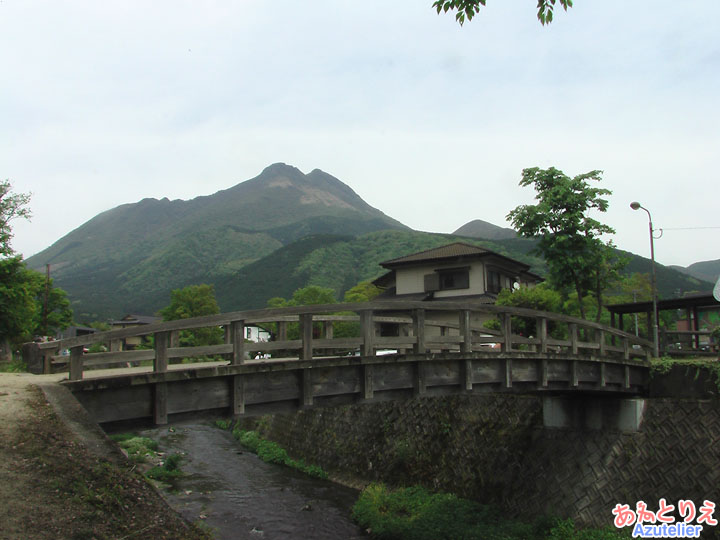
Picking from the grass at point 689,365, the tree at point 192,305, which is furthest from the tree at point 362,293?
the grass at point 689,365

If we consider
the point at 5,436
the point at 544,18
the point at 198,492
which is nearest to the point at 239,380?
the point at 5,436

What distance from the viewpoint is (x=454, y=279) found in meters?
41.9

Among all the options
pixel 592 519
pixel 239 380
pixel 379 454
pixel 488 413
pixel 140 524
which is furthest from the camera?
pixel 379 454

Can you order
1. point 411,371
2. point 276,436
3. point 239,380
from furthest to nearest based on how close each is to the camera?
point 276,436 → point 411,371 → point 239,380

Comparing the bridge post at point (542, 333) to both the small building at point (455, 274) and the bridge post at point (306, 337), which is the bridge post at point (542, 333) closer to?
the bridge post at point (306, 337)

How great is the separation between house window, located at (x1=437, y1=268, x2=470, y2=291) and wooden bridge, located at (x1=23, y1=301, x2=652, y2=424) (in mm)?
24206

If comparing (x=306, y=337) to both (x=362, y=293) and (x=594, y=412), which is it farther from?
(x=362, y=293)

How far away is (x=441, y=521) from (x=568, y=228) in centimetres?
1819

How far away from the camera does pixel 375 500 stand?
1933 cm

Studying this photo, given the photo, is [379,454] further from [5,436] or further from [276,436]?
[5,436]

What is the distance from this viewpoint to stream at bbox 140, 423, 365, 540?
17.4 metres

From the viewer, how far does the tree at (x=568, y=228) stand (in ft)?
96.3

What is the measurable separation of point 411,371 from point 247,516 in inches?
405

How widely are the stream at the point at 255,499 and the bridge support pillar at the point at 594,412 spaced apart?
7570 millimetres
